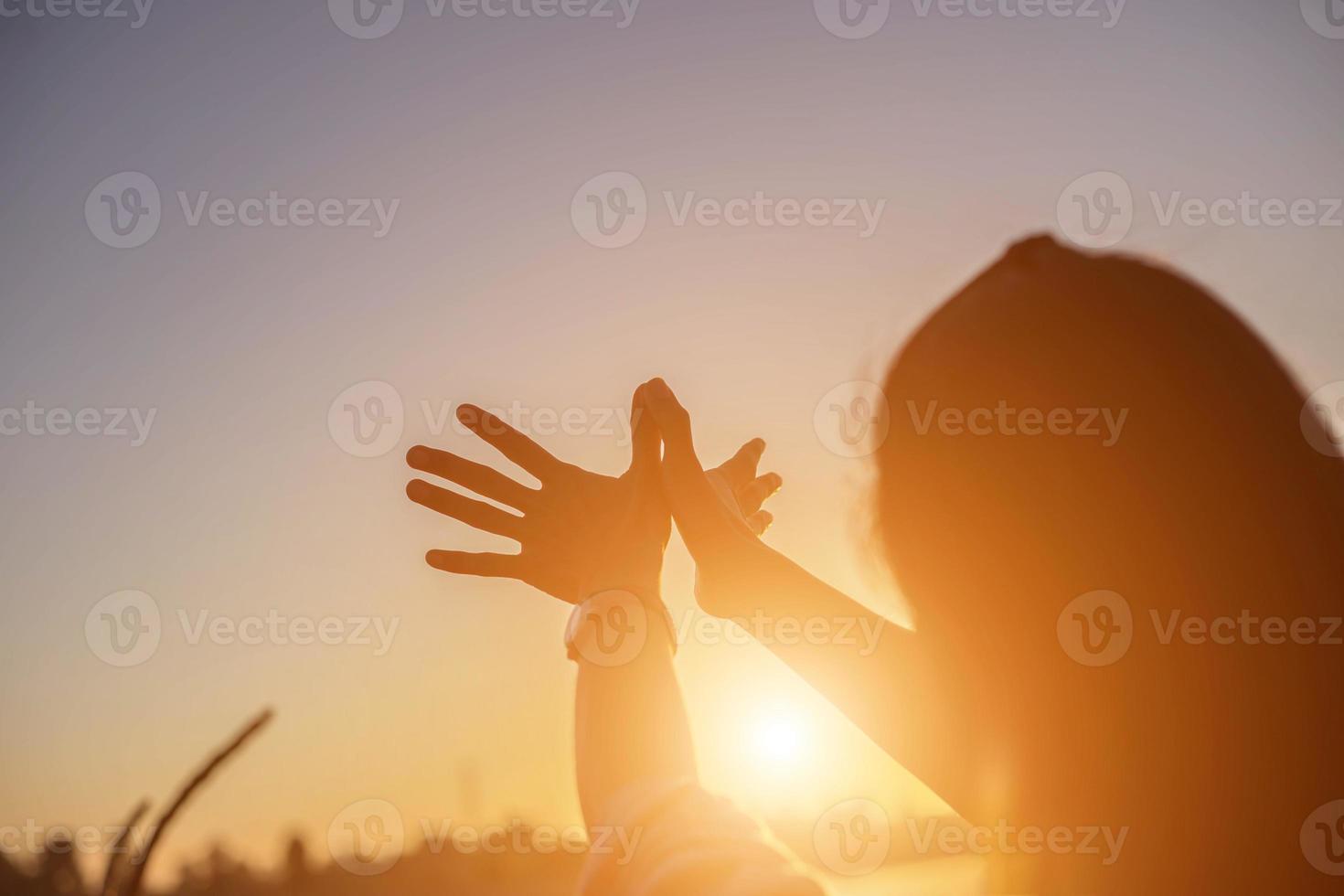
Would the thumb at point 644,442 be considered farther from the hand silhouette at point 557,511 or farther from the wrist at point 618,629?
the wrist at point 618,629

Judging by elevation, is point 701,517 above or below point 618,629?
above

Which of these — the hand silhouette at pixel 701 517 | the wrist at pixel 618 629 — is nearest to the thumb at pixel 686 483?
the hand silhouette at pixel 701 517

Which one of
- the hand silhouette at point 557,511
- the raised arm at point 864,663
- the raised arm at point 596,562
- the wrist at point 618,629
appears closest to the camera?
the raised arm at point 864,663

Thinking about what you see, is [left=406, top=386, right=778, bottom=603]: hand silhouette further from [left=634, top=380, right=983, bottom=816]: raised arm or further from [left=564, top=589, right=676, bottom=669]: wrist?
[left=634, top=380, right=983, bottom=816]: raised arm

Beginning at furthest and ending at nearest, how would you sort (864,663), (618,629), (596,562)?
(596,562) < (618,629) < (864,663)

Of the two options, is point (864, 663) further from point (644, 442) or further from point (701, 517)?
point (644, 442)

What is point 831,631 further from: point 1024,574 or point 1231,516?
point 1231,516

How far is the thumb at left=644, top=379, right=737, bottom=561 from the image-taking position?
1.29 m

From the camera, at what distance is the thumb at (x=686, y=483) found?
4.24 feet

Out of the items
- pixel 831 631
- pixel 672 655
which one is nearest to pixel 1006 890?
pixel 831 631

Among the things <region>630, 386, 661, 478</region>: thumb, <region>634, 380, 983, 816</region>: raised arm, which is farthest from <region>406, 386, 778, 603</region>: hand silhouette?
<region>634, 380, 983, 816</region>: raised arm

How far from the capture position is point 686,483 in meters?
1.35

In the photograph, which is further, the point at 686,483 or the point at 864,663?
the point at 686,483

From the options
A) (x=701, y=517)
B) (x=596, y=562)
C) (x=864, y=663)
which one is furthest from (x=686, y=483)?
(x=864, y=663)
